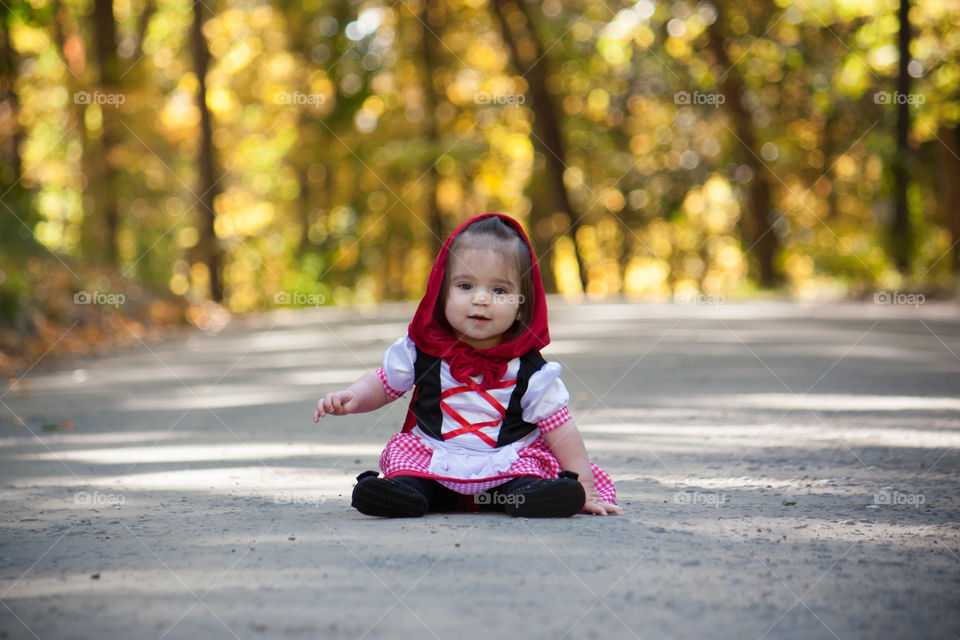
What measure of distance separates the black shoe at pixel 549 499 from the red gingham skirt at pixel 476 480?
0.13m

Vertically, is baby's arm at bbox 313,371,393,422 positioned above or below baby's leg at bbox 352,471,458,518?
above

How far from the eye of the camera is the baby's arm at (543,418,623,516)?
3.67m

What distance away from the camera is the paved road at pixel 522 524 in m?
2.44

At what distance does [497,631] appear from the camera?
90.7 inches

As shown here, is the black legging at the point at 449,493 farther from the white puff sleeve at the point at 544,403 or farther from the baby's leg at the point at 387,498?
the white puff sleeve at the point at 544,403

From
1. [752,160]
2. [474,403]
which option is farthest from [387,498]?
[752,160]

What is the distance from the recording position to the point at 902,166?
17.4 m

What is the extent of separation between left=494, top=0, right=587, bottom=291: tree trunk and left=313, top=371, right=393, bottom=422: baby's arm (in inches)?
774

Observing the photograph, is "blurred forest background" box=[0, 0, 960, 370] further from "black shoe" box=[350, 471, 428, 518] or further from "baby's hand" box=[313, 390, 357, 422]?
"black shoe" box=[350, 471, 428, 518]

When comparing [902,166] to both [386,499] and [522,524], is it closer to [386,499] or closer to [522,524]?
[522,524]

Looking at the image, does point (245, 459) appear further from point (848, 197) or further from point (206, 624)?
point (848, 197)

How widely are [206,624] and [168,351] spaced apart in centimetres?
1056

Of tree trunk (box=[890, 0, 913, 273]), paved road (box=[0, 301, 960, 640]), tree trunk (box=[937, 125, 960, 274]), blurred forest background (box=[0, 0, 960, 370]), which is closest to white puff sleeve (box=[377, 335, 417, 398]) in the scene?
paved road (box=[0, 301, 960, 640])

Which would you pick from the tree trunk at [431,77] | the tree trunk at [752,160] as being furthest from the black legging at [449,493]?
the tree trunk at [431,77]
